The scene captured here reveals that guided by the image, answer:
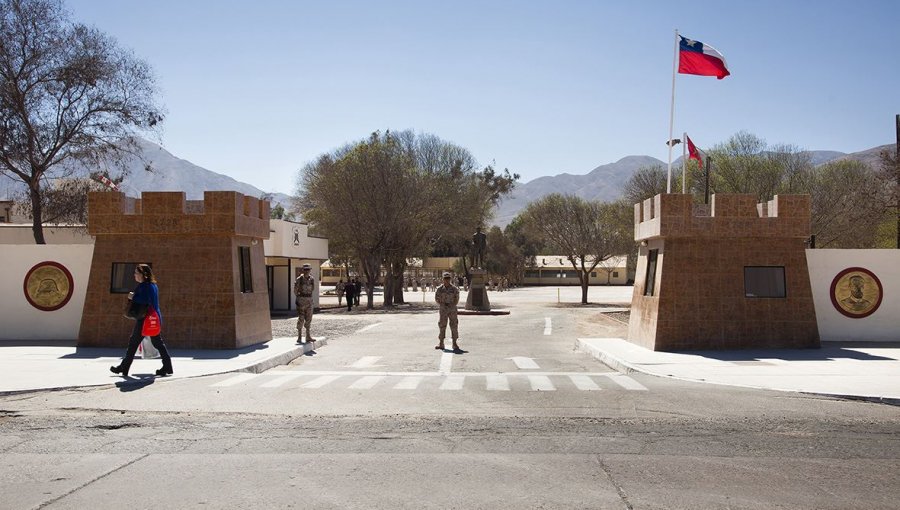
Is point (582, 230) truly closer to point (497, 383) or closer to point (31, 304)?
point (31, 304)

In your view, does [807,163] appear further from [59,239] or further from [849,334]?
[59,239]

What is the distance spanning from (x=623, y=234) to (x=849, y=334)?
31.4 meters

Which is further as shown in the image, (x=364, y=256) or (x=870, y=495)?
(x=364, y=256)

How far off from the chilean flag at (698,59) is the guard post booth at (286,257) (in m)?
23.9

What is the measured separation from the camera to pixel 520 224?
325ft

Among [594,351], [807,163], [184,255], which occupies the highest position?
[807,163]

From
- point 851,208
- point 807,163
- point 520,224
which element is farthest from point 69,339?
point 520,224

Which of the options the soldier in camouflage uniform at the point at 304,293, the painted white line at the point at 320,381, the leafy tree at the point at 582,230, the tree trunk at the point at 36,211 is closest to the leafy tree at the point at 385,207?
the leafy tree at the point at 582,230

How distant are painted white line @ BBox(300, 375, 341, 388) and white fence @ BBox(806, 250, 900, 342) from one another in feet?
41.4

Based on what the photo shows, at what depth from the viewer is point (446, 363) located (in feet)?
54.9

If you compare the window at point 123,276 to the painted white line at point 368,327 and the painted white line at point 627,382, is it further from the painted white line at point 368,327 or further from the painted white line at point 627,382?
the painted white line at point 627,382

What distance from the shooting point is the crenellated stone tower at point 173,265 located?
59.2ft

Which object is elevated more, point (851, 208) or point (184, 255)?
point (851, 208)

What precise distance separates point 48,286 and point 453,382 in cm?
1214
